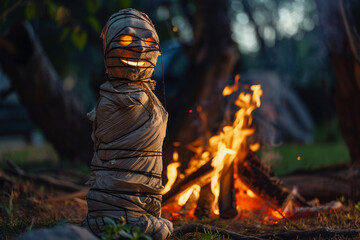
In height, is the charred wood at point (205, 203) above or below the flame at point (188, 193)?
below

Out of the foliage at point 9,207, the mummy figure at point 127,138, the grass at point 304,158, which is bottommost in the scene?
the grass at point 304,158

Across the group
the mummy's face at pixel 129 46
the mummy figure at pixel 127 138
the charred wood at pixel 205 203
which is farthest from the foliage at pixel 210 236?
the mummy's face at pixel 129 46

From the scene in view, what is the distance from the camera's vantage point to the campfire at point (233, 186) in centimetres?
397

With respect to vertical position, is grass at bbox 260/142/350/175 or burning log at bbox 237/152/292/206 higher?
burning log at bbox 237/152/292/206

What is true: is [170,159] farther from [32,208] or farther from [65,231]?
[65,231]

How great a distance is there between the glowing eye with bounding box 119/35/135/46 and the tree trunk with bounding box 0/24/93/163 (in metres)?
4.23

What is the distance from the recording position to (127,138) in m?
2.90

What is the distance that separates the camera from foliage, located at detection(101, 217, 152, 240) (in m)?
2.63

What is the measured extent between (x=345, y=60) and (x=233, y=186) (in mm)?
2631

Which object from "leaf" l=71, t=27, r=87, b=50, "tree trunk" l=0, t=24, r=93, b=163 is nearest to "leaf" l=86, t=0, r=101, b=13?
"leaf" l=71, t=27, r=87, b=50

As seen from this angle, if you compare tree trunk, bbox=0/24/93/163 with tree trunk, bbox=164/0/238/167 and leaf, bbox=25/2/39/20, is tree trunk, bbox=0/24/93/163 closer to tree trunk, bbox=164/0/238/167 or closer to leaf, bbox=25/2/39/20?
leaf, bbox=25/2/39/20

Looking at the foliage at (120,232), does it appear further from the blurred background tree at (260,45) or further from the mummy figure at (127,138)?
the blurred background tree at (260,45)

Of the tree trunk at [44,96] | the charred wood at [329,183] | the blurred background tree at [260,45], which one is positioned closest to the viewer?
the charred wood at [329,183]

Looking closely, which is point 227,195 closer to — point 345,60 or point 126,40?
point 126,40
